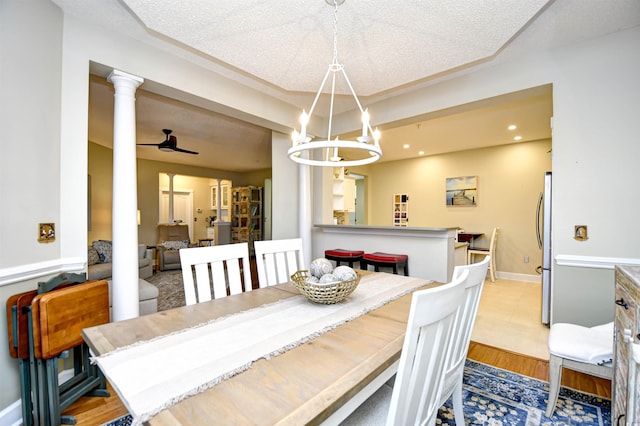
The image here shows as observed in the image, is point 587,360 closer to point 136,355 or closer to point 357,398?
point 357,398

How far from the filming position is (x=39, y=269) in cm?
173

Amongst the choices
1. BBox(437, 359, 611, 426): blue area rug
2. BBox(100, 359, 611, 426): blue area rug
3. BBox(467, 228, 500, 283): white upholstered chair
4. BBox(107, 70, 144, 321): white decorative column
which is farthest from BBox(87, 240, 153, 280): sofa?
BBox(467, 228, 500, 283): white upholstered chair

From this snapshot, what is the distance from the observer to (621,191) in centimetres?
214

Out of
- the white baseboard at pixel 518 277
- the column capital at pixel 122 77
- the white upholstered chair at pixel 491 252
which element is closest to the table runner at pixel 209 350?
the column capital at pixel 122 77

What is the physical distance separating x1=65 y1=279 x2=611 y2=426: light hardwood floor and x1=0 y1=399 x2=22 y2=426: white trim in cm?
21

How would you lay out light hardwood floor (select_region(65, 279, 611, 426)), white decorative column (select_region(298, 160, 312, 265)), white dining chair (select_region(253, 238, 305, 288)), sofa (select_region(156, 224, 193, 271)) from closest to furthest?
1. light hardwood floor (select_region(65, 279, 611, 426))
2. white dining chair (select_region(253, 238, 305, 288))
3. white decorative column (select_region(298, 160, 312, 265))
4. sofa (select_region(156, 224, 193, 271))

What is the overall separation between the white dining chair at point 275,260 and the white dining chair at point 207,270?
0.12 metres

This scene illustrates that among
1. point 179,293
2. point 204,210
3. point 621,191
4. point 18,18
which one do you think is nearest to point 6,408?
point 18,18

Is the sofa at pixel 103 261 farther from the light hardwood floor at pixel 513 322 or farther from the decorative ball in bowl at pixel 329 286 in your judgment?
the light hardwood floor at pixel 513 322

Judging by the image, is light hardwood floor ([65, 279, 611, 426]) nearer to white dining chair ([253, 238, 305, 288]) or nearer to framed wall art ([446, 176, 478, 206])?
white dining chair ([253, 238, 305, 288])

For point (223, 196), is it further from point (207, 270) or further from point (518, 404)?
point (518, 404)

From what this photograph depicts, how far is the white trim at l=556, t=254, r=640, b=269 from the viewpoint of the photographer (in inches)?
83.0

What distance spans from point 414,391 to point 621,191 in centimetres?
249

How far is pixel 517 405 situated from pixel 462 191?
4744 millimetres
